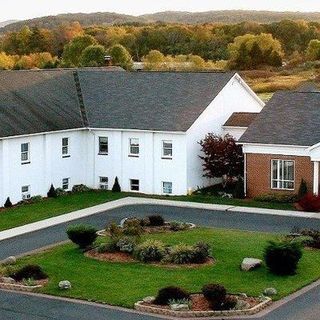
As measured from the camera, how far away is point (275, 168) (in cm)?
4656

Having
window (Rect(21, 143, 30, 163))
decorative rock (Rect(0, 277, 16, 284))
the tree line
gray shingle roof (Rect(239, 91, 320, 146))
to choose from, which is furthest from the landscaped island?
the tree line

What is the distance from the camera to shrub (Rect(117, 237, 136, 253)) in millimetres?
33156

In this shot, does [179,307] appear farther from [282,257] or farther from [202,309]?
[282,257]

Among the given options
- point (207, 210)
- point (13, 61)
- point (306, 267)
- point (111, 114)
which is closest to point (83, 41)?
point (13, 61)

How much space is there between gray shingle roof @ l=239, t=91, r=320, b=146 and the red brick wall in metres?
0.85

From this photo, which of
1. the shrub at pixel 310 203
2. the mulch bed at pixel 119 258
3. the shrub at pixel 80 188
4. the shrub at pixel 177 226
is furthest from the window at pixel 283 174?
the mulch bed at pixel 119 258

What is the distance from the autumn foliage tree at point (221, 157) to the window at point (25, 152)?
9588 mm

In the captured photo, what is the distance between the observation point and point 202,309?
26.2m

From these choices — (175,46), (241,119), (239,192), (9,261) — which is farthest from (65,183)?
(175,46)

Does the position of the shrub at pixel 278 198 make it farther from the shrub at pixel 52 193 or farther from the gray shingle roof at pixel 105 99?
the shrub at pixel 52 193

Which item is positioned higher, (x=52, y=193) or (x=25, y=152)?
(x=25, y=152)

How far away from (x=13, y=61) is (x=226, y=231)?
103 meters

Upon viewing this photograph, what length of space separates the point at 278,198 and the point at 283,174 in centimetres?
138

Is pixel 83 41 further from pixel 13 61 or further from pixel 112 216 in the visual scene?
pixel 112 216
